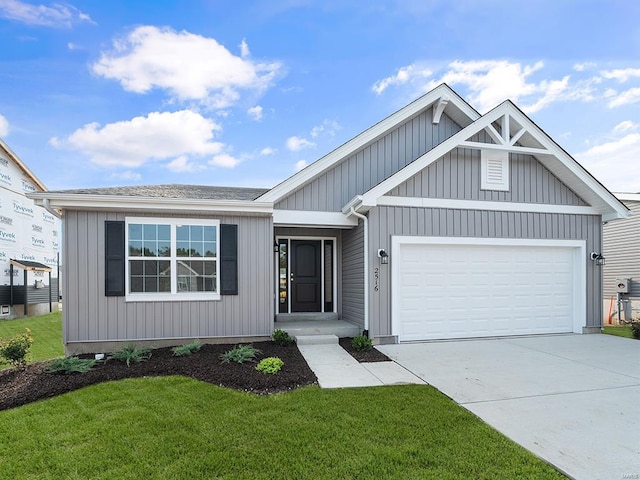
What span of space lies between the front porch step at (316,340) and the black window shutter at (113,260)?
3.58m

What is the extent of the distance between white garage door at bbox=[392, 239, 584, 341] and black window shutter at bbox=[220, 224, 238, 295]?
3.34 meters

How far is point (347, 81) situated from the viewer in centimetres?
1268

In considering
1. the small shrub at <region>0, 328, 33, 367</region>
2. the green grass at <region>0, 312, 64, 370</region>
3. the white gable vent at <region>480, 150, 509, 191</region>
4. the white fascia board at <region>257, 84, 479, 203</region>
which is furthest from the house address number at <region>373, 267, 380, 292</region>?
the green grass at <region>0, 312, 64, 370</region>

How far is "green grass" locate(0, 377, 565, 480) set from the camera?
9.61 ft

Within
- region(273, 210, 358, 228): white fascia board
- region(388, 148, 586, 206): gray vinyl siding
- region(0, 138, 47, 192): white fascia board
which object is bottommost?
region(273, 210, 358, 228): white fascia board

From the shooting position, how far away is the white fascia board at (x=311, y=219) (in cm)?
781

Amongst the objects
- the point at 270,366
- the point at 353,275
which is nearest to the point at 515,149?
the point at 353,275

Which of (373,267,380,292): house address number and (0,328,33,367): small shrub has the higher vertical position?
(373,267,380,292): house address number

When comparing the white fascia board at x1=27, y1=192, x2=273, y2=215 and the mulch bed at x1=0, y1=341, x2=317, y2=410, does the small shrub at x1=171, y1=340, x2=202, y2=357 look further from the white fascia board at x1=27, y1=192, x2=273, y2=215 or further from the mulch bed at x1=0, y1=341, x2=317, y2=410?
the white fascia board at x1=27, y1=192, x2=273, y2=215

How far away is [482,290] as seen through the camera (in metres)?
8.08

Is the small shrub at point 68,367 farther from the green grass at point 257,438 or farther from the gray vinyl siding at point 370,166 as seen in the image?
the gray vinyl siding at point 370,166

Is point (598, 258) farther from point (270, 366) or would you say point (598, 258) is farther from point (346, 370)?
point (270, 366)

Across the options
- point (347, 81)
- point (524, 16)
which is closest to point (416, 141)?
point (524, 16)

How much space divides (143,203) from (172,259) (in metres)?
1.21
